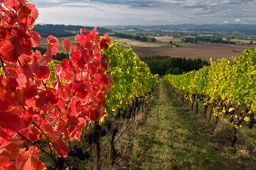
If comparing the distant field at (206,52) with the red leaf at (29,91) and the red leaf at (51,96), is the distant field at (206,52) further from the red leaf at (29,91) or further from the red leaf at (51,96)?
the red leaf at (29,91)

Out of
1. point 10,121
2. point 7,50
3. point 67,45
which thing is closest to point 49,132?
point 10,121

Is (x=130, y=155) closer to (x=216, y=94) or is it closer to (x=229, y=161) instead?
(x=229, y=161)

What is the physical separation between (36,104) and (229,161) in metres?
6.71

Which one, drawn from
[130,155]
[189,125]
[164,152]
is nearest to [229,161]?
[164,152]

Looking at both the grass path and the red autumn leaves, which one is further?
the grass path

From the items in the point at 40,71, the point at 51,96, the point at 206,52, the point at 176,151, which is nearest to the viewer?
the point at 40,71

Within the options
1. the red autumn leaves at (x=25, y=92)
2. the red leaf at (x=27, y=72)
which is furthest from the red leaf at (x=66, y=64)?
the red leaf at (x=27, y=72)

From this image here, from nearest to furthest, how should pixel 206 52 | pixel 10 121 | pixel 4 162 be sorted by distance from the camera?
1. pixel 10 121
2. pixel 4 162
3. pixel 206 52

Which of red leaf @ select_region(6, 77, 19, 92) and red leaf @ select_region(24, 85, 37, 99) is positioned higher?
red leaf @ select_region(6, 77, 19, 92)

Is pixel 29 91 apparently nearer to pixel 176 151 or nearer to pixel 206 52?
pixel 176 151

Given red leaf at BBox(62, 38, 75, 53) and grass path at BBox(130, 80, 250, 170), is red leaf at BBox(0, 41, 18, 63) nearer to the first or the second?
red leaf at BBox(62, 38, 75, 53)

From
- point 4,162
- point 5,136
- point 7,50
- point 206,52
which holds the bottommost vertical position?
point 4,162

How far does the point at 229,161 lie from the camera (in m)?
5.77

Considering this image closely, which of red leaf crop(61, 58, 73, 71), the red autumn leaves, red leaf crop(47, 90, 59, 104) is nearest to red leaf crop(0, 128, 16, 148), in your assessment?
the red autumn leaves
